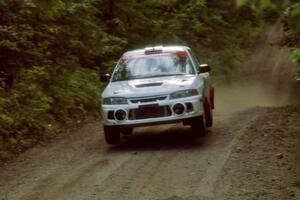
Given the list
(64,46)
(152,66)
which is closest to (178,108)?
(152,66)

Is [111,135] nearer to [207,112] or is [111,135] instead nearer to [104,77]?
[104,77]

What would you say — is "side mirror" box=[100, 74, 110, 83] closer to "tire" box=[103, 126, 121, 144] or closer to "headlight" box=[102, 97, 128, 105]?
"headlight" box=[102, 97, 128, 105]

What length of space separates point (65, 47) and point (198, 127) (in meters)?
8.44

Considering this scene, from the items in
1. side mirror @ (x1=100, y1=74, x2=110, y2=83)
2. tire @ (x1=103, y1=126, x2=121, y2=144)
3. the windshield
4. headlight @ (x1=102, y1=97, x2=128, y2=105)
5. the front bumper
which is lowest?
tire @ (x1=103, y1=126, x2=121, y2=144)

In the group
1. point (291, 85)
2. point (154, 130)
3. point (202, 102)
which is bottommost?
point (291, 85)

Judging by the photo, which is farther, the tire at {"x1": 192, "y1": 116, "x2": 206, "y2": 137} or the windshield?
the windshield

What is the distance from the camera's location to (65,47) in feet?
60.0

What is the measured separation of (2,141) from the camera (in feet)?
37.6

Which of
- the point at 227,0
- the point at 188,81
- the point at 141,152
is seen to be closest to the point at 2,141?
the point at 141,152

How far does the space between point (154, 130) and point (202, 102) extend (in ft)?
8.21

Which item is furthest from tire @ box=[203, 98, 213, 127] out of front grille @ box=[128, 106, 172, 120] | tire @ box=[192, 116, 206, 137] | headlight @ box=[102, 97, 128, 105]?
headlight @ box=[102, 97, 128, 105]

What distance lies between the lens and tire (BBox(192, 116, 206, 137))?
10.8 meters

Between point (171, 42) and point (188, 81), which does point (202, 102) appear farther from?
point (171, 42)

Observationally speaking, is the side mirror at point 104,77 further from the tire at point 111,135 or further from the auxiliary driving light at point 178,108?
the auxiliary driving light at point 178,108
